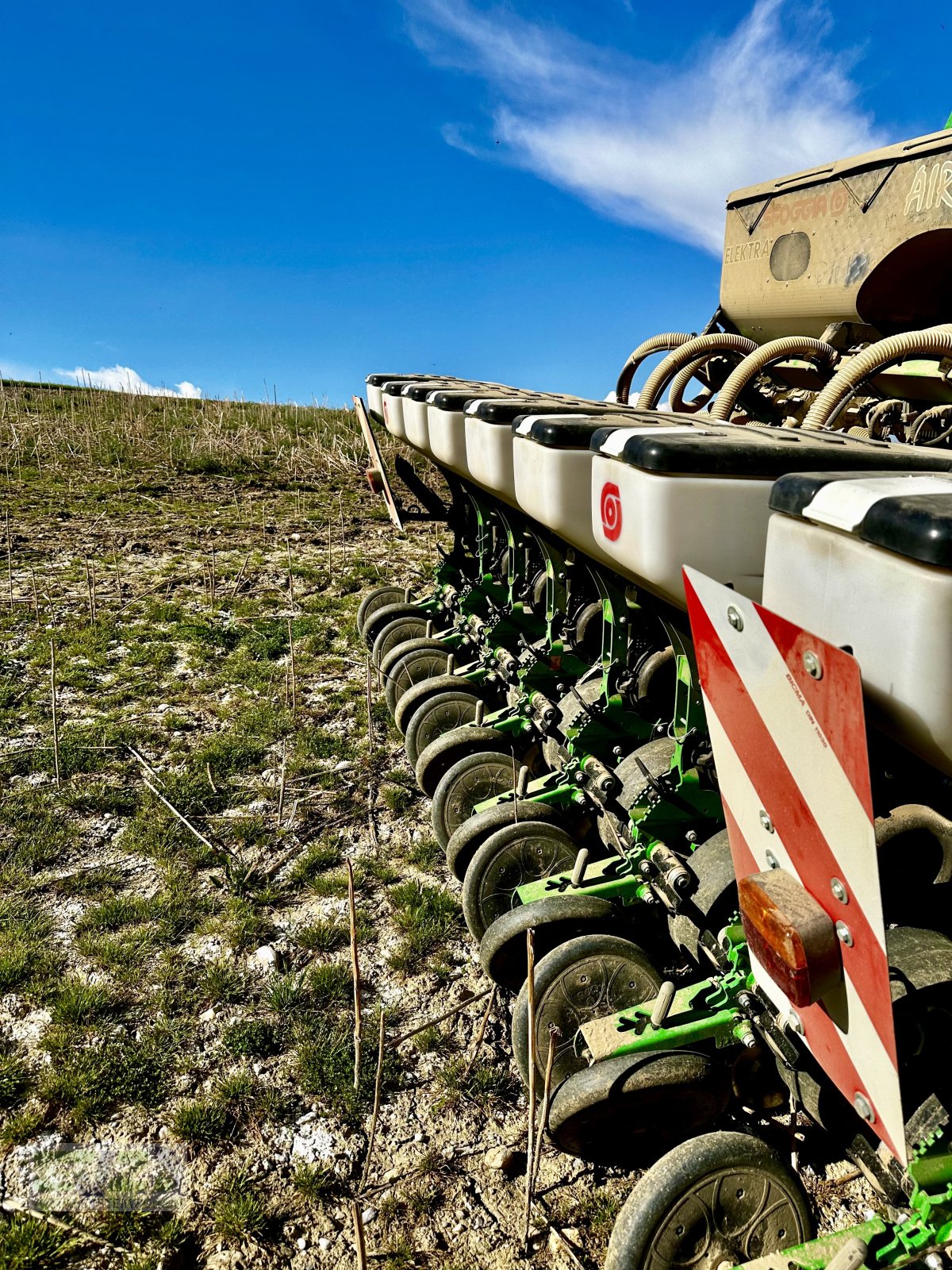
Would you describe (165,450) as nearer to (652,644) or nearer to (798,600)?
(652,644)

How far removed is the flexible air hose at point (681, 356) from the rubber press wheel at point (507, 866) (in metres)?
1.91

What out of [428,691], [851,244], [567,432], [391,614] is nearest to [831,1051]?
[567,432]

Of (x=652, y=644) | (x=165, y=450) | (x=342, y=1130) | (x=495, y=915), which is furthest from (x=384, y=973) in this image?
(x=165, y=450)

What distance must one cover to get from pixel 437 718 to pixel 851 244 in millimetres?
3183

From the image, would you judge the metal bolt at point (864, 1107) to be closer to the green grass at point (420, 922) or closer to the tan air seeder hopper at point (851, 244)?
the green grass at point (420, 922)

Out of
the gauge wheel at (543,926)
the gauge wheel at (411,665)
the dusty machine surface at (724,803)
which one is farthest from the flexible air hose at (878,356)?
the gauge wheel at (411,665)

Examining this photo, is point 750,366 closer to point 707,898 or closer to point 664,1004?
point 707,898

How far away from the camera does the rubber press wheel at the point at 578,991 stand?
2125 millimetres

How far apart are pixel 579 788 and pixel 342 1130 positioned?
3.61 feet

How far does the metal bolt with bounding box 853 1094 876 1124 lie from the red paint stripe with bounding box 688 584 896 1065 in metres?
0.12

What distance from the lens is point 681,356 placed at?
386 centimetres

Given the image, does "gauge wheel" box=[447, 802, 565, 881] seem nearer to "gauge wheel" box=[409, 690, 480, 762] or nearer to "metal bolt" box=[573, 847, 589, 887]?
"metal bolt" box=[573, 847, 589, 887]

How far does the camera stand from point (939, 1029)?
1509 millimetres

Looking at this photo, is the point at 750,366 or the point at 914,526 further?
the point at 750,366
